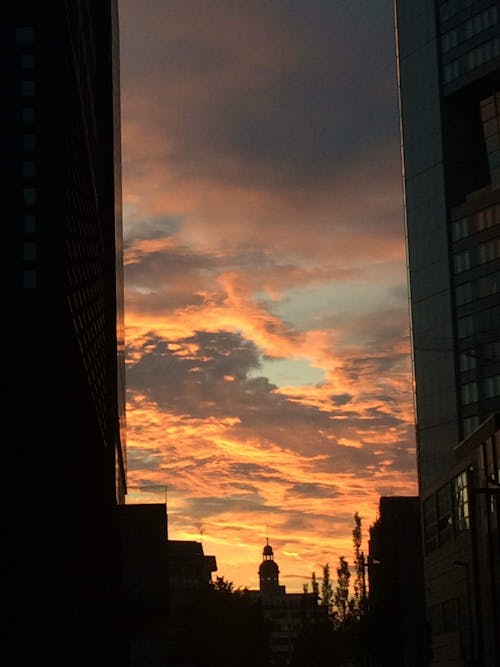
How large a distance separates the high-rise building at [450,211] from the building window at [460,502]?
168 feet

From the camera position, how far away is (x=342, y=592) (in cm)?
15538

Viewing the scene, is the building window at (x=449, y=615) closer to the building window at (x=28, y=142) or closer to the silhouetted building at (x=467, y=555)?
the silhouetted building at (x=467, y=555)

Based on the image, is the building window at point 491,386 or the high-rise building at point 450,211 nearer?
the building window at point 491,386

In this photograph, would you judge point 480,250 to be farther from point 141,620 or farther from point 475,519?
point 475,519

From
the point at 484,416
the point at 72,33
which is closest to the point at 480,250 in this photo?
the point at 484,416

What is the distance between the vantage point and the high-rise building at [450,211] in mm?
166500

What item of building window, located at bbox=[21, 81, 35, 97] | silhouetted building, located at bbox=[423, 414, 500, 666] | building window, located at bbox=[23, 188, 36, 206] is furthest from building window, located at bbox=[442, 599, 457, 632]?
building window, located at bbox=[21, 81, 35, 97]

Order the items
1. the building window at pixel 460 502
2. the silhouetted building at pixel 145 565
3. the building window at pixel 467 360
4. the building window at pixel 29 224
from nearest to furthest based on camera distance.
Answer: the building window at pixel 29 224 < the building window at pixel 460 502 < the silhouetted building at pixel 145 565 < the building window at pixel 467 360

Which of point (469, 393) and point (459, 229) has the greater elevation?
point (459, 229)

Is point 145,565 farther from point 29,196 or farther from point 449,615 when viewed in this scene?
point 29,196

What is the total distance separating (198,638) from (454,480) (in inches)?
1816

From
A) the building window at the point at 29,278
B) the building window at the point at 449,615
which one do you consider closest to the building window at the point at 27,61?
the building window at the point at 29,278

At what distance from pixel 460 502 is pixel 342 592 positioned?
200 feet

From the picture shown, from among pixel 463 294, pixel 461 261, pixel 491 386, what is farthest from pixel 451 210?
pixel 491 386
